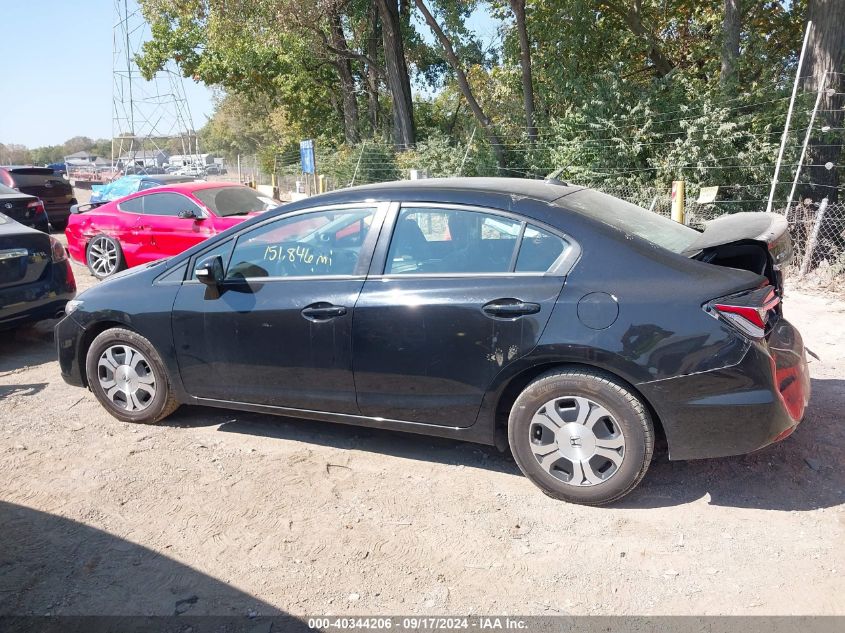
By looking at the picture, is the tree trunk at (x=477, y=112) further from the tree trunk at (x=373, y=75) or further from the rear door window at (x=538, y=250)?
the rear door window at (x=538, y=250)

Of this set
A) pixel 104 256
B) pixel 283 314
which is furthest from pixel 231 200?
pixel 283 314

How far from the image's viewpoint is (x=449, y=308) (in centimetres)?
379

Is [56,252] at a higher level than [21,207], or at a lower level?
lower

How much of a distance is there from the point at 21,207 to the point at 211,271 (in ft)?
23.9

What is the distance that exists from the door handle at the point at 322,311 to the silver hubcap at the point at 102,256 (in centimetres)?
722

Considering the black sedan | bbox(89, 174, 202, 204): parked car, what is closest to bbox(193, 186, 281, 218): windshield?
the black sedan

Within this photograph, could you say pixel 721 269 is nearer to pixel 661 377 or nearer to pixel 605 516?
pixel 661 377

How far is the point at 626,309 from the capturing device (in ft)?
11.4

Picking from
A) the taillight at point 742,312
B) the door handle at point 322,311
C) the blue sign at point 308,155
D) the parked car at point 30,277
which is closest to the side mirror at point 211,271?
the door handle at point 322,311

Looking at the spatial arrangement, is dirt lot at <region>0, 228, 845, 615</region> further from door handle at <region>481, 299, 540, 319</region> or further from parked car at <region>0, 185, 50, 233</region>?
parked car at <region>0, 185, 50, 233</region>

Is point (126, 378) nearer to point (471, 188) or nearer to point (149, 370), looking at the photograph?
point (149, 370)

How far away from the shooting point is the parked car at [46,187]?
1688 cm

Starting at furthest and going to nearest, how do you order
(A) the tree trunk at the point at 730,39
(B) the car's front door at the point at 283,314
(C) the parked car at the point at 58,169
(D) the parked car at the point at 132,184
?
(C) the parked car at the point at 58,169, (D) the parked car at the point at 132,184, (A) the tree trunk at the point at 730,39, (B) the car's front door at the point at 283,314

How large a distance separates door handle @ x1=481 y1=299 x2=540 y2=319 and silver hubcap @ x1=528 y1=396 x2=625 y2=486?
0.47 meters
